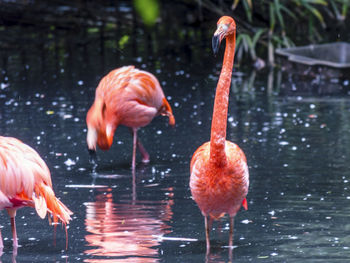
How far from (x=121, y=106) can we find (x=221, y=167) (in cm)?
258

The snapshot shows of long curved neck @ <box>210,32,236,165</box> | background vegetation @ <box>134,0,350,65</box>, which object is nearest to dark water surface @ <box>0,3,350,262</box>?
long curved neck @ <box>210,32,236,165</box>

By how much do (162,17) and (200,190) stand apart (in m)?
12.7

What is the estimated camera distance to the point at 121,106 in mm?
6500

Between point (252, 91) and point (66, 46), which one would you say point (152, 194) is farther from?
point (66, 46)

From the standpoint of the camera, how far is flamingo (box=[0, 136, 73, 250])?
419 centimetres

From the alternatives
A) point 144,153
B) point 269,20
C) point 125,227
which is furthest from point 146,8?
point 269,20

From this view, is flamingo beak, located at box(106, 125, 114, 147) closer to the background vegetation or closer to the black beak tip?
the black beak tip

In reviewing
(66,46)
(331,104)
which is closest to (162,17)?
(66,46)

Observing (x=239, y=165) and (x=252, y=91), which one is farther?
(x=252, y=91)

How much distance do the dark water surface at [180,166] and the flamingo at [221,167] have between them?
34cm

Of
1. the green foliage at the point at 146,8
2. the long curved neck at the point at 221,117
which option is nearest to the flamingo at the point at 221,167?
the long curved neck at the point at 221,117

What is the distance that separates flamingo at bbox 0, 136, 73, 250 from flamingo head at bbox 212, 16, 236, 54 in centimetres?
136

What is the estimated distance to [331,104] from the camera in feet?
29.1

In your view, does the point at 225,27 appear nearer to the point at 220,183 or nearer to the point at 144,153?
the point at 220,183
